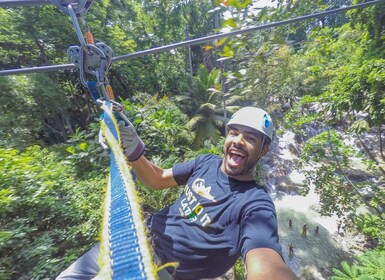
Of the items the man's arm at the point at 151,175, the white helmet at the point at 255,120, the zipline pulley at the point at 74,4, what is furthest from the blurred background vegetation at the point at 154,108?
the man's arm at the point at 151,175

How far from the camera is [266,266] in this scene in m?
Answer: 0.89

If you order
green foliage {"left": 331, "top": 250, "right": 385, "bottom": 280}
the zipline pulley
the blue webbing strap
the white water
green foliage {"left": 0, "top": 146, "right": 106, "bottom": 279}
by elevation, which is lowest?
the white water

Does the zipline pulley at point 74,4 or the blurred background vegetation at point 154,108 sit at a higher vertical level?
the zipline pulley at point 74,4

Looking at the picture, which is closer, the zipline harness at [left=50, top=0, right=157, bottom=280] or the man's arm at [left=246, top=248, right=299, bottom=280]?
the zipline harness at [left=50, top=0, right=157, bottom=280]

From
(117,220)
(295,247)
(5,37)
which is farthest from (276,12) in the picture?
(5,37)

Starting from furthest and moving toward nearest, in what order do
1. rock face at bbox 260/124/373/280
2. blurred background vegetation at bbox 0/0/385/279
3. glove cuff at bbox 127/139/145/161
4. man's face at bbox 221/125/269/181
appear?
rock face at bbox 260/124/373/280
blurred background vegetation at bbox 0/0/385/279
glove cuff at bbox 127/139/145/161
man's face at bbox 221/125/269/181

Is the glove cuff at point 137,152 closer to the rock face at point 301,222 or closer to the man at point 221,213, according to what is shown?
the man at point 221,213

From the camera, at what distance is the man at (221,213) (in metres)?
1.02

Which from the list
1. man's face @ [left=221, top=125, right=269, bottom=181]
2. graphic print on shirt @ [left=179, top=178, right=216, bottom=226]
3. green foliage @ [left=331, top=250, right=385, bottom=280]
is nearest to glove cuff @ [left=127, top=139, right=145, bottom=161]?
graphic print on shirt @ [left=179, top=178, right=216, bottom=226]

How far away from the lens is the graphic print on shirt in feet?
4.45

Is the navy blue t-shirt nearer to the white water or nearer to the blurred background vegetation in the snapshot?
the blurred background vegetation

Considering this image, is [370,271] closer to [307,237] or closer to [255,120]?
[255,120]

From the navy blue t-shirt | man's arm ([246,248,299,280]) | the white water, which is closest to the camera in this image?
man's arm ([246,248,299,280])

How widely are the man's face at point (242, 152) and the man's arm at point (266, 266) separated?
0.58m
